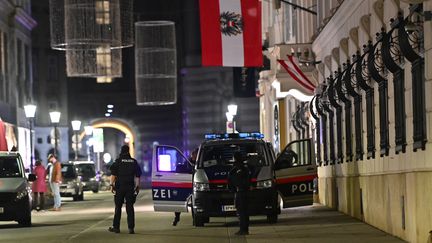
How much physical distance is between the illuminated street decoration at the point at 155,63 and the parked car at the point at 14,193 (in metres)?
21.4

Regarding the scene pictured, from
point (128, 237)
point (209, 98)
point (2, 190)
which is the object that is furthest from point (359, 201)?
point (209, 98)

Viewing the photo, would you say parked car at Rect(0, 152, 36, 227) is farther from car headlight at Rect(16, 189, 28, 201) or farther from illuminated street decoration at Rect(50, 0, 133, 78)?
illuminated street decoration at Rect(50, 0, 133, 78)

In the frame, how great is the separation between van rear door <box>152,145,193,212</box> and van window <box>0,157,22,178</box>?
14.0 ft

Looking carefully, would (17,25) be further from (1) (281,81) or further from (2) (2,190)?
(2) (2,190)

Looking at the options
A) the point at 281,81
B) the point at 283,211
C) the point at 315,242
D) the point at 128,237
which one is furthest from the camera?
the point at 281,81

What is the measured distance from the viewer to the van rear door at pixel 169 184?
87.5ft

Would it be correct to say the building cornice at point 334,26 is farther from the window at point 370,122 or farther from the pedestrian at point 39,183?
the pedestrian at point 39,183

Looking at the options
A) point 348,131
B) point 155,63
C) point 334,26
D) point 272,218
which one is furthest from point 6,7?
point 272,218

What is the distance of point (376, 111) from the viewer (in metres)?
24.2

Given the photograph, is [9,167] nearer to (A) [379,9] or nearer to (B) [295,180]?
(B) [295,180]

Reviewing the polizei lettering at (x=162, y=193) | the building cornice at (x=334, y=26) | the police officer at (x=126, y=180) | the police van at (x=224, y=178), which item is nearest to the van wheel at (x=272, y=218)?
the police van at (x=224, y=178)

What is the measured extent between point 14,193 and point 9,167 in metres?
1.53

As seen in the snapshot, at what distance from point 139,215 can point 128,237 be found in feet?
33.5

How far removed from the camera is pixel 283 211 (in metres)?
32.8
